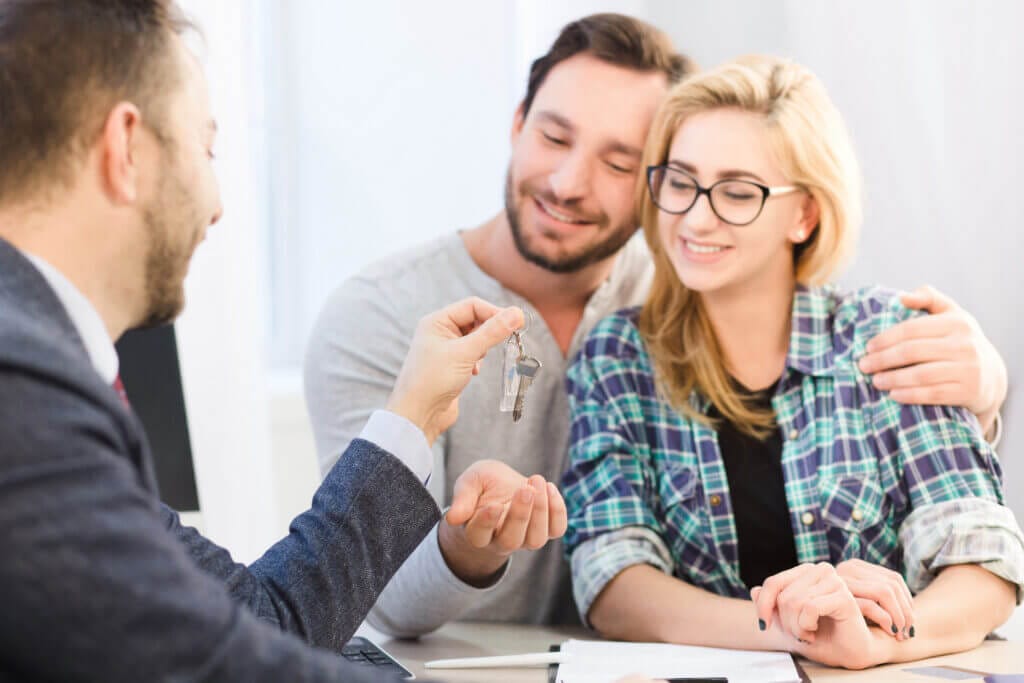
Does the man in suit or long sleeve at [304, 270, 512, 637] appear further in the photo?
long sleeve at [304, 270, 512, 637]

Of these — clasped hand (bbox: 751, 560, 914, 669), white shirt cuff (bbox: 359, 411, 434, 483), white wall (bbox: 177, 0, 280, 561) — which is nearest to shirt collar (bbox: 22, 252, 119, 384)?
white shirt cuff (bbox: 359, 411, 434, 483)

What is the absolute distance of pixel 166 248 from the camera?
97cm

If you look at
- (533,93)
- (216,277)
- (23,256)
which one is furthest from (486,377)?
(23,256)

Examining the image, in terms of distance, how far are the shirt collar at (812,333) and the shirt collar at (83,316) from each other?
1.14 metres

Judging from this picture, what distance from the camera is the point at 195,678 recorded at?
734 mm

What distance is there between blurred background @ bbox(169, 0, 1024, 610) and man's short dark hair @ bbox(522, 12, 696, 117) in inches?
25.3

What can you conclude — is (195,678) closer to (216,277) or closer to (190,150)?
(190,150)

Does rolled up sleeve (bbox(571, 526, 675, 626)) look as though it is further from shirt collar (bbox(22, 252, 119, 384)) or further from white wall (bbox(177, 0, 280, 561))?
white wall (bbox(177, 0, 280, 561))

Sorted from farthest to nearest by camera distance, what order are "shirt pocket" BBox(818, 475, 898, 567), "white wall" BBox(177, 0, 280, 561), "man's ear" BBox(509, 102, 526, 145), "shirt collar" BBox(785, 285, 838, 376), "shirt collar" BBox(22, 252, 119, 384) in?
1. "white wall" BBox(177, 0, 280, 561)
2. "man's ear" BBox(509, 102, 526, 145)
3. "shirt collar" BBox(785, 285, 838, 376)
4. "shirt pocket" BBox(818, 475, 898, 567)
5. "shirt collar" BBox(22, 252, 119, 384)

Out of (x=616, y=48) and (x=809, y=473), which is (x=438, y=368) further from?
(x=616, y=48)

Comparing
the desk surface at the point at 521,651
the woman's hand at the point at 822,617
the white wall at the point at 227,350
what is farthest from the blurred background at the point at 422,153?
the woman's hand at the point at 822,617

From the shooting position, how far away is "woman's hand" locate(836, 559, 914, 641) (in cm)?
136

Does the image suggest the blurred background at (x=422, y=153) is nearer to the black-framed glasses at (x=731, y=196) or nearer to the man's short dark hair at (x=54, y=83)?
the black-framed glasses at (x=731, y=196)

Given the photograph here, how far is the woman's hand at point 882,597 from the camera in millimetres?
1358
